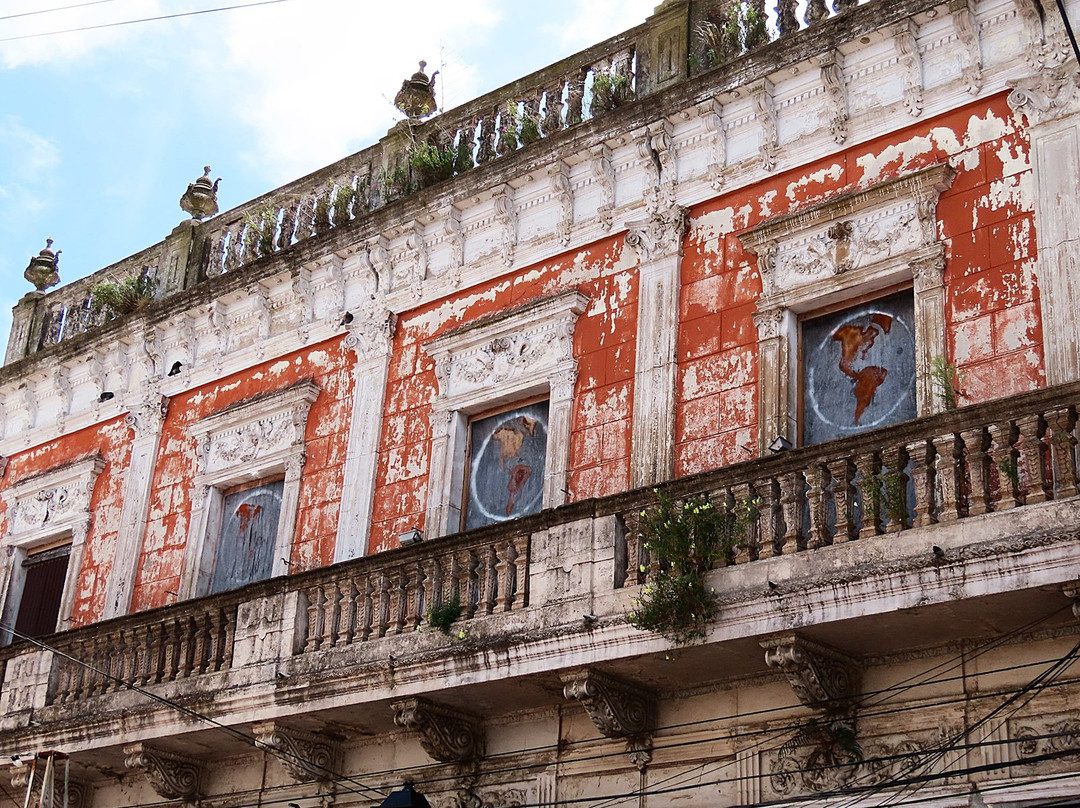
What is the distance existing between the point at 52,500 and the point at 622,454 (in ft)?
23.1

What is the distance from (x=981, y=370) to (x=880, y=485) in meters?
1.32

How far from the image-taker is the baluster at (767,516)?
31.0 ft

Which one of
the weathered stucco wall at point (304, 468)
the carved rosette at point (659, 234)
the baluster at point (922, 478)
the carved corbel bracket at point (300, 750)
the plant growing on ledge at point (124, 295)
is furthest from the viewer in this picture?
the plant growing on ledge at point (124, 295)

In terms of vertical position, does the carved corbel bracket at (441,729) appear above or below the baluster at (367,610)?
below

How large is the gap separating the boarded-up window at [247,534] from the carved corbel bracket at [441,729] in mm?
3109

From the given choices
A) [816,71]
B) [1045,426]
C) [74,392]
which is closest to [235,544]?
[74,392]

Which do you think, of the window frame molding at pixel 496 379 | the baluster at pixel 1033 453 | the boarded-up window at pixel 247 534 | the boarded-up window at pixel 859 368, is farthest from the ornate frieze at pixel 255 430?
the baluster at pixel 1033 453

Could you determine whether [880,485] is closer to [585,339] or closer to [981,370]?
[981,370]

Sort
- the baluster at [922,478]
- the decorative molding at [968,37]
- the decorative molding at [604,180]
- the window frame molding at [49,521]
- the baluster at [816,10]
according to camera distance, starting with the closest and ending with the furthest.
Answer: the baluster at [922,478], the decorative molding at [968,37], the baluster at [816,10], the decorative molding at [604,180], the window frame molding at [49,521]

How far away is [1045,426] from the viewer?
852 cm

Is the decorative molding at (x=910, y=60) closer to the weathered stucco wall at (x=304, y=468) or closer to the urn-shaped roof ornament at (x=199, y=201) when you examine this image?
the weathered stucco wall at (x=304, y=468)

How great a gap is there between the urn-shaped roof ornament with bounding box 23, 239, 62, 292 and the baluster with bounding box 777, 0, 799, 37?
981 cm

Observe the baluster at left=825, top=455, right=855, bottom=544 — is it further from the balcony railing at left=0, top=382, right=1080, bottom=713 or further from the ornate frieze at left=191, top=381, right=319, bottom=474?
the ornate frieze at left=191, top=381, right=319, bottom=474

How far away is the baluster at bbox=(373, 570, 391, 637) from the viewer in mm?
11165
